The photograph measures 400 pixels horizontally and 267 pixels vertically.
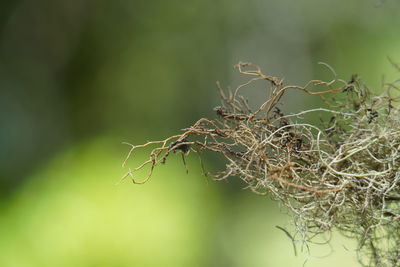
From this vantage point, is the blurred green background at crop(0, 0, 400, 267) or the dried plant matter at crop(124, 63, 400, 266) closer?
the dried plant matter at crop(124, 63, 400, 266)

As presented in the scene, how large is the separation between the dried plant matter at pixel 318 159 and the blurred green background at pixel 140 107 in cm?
9

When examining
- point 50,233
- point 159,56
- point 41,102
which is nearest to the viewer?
point 50,233

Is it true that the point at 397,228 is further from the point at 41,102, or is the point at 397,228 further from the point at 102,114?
the point at 41,102

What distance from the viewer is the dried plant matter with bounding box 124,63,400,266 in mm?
1164

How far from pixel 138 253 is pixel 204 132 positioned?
1960 millimetres

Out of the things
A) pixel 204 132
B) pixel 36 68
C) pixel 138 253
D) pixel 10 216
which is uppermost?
pixel 36 68

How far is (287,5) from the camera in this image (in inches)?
392

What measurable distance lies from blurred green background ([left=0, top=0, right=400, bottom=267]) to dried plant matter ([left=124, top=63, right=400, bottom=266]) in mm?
93

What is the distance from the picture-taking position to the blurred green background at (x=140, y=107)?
3049 millimetres

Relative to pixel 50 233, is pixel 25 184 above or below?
above

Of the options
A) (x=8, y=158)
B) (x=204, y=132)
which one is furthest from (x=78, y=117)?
(x=204, y=132)

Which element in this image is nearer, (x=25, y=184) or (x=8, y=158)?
(x=25, y=184)

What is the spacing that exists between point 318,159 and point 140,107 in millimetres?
5867

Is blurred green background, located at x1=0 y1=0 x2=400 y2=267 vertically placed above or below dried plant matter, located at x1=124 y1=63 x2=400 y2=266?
above
